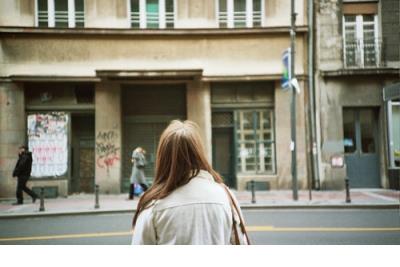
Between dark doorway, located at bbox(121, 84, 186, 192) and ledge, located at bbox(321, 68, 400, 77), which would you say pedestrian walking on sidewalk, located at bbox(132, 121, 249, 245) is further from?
dark doorway, located at bbox(121, 84, 186, 192)

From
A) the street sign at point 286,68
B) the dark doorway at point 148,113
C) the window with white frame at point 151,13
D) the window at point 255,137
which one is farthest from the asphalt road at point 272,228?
the window with white frame at point 151,13

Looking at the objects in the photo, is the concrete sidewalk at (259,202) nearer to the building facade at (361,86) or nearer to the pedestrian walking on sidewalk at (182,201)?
the building facade at (361,86)

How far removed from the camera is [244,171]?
390 inches

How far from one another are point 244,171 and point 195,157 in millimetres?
7950

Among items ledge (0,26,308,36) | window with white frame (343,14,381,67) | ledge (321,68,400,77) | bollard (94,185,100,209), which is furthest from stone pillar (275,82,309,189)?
bollard (94,185,100,209)

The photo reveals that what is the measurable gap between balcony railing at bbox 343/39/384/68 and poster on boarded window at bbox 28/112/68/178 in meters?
3.85

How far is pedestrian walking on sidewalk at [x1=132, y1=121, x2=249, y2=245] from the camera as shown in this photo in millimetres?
2021

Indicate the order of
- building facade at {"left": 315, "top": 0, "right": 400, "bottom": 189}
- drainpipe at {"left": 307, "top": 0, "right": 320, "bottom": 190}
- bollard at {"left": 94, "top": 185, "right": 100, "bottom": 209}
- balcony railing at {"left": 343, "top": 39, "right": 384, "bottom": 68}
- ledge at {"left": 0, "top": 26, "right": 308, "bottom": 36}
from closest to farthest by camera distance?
building facade at {"left": 315, "top": 0, "right": 400, "bottom": 189} < balcony railing at {"left": 343, "top": 39, "right": 384, "bottom": 68} < ledge at {"left": 0, "top": 26, "right": 308, "bottom": 36} < bollard at {"left": 94, "top": 185, "right": 100, "bottom": 209} < drainpipe at {"left": 307, "top": 0, "right": 320, "bottom": 190}

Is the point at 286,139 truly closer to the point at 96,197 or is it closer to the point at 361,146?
the point at 361,146

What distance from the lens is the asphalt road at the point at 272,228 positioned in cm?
530

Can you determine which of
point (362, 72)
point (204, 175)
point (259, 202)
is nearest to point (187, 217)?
point (204, 175)

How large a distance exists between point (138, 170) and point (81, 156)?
112 inches

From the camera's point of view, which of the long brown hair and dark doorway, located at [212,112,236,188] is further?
dark doorway, located at [212,112,236,188]
